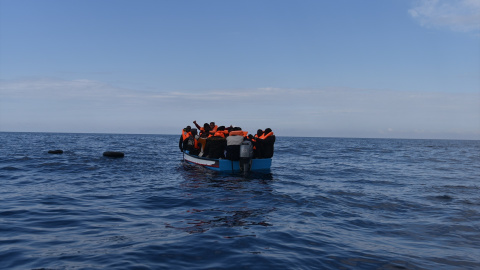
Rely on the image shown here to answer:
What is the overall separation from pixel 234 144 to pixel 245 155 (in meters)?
0.95

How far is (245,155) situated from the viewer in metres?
16.8

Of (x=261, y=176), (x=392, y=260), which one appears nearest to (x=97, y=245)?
(x=392, y=260)

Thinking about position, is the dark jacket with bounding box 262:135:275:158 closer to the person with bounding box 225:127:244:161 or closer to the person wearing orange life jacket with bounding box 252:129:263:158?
the person wearing orange life jacket with bounding box 252:129:263:158

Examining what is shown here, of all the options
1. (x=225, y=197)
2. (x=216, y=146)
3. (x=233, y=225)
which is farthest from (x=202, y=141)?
(x=233, y=225)

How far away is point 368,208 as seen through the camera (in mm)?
10625

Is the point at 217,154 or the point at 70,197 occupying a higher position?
the point at 217,154

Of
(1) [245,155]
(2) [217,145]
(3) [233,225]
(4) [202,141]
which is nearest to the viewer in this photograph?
(3) [233,225]

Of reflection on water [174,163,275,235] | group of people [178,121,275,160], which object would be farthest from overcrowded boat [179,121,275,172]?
reflection on water [174,163,275,235]

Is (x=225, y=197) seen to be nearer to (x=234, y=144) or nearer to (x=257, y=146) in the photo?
(x=234, y=144)

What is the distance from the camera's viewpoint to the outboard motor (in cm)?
1681

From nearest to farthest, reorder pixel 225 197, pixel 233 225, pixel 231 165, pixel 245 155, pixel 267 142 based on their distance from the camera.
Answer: pixel 233 225 < pixel 225 197 < pixel 245 155 < pixel 231 165 < pixel 267 142

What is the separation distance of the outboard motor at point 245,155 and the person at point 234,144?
41 cm

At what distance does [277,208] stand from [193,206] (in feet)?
8.47

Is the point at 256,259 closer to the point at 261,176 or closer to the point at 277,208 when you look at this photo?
the point at 277,208
